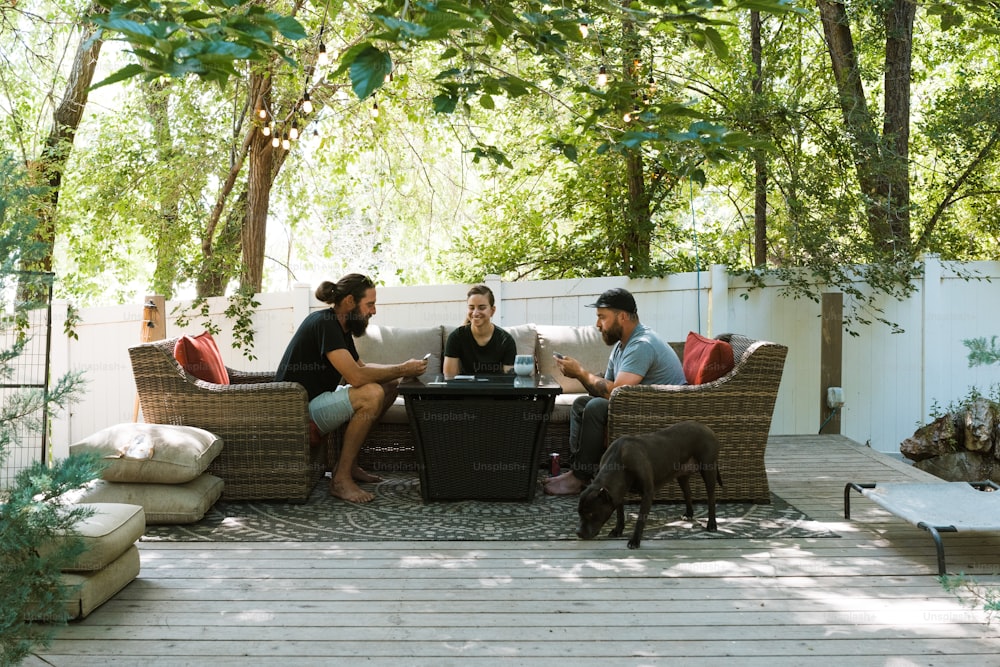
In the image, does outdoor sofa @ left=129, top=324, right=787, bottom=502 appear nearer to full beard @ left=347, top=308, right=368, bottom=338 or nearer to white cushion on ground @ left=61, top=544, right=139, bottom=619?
full beard @ left=347, top=308, right=368, bottom=338

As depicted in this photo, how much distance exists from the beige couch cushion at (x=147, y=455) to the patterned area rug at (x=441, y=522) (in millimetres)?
254

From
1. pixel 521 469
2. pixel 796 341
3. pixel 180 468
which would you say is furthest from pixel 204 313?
pixel 796 341

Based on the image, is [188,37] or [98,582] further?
[98,582]

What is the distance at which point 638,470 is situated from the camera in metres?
3.75

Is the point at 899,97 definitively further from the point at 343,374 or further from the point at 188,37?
the point at 188,37

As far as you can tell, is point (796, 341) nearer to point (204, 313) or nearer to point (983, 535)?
point (983, 535)

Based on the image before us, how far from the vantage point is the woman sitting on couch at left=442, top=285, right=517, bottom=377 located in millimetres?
5199

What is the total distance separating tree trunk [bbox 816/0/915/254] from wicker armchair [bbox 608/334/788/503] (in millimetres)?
2421

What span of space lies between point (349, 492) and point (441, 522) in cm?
68

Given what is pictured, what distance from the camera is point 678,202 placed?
26.1 feet

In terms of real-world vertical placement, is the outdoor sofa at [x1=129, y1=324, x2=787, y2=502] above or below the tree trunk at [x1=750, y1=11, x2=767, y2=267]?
below

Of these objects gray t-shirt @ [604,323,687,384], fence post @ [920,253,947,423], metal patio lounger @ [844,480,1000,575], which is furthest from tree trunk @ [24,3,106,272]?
fence post @ [920,253,947,423]

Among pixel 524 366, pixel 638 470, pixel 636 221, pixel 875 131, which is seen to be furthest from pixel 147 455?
pixel 875 131

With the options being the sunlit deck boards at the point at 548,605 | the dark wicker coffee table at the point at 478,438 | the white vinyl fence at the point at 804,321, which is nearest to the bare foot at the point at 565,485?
the dark wicker coffee table at the point at 478,438
